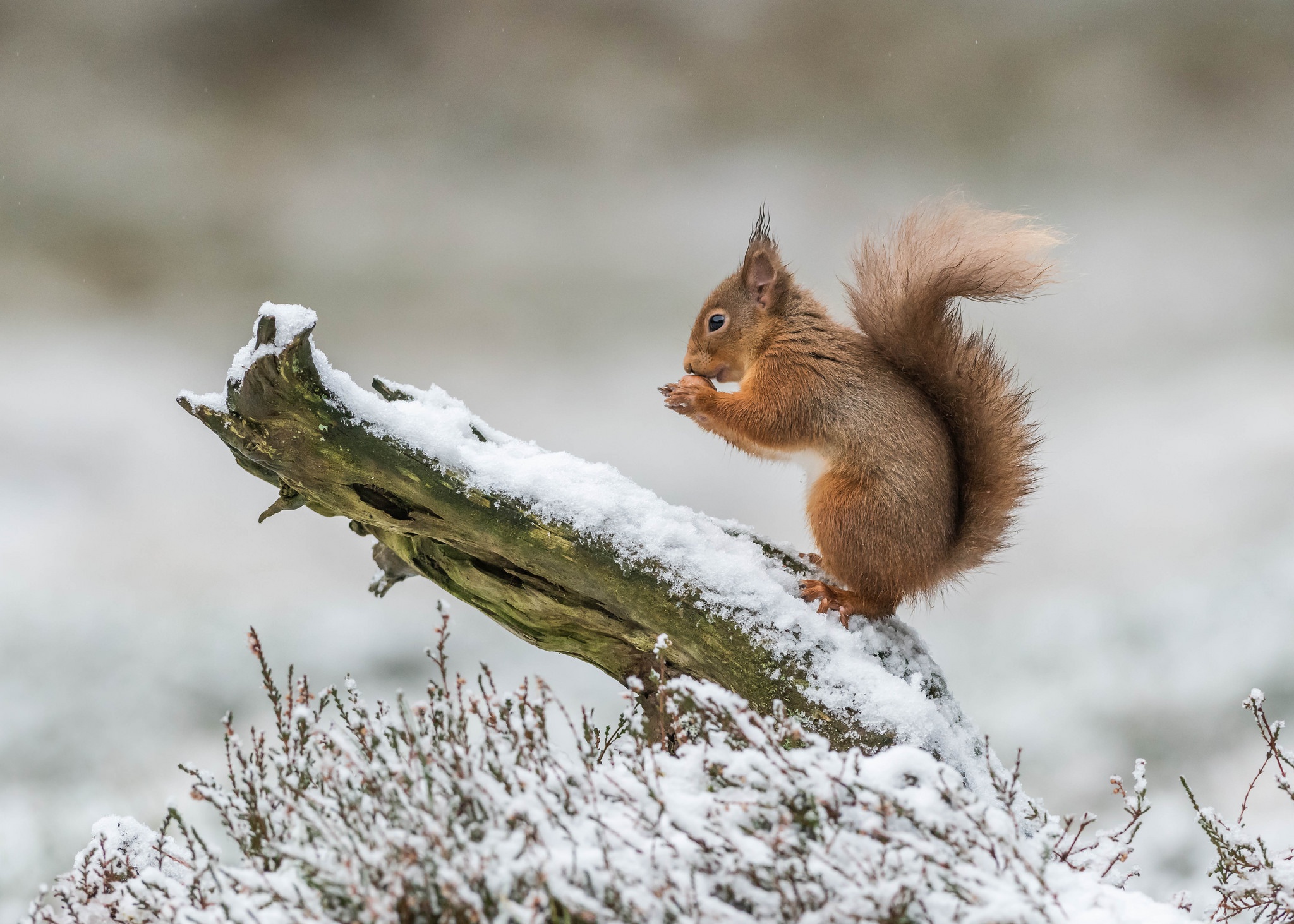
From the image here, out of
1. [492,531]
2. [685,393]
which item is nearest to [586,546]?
[492,531]

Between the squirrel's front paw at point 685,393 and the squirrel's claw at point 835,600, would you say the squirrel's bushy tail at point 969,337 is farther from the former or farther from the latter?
the squirrel's front paw at point 685,393

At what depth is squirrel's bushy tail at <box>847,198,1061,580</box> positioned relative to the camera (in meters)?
1.78

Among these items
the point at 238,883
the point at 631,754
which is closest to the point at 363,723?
the point at 238,883

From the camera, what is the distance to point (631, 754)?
44.2 inches

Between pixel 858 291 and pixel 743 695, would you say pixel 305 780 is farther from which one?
pixel 858 291

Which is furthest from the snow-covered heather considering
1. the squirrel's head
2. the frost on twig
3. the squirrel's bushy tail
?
the squirrel's head

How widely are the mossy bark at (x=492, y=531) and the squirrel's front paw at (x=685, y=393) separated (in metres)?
0.39

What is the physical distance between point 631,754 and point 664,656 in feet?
2.25

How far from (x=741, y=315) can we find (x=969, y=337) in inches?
20.7

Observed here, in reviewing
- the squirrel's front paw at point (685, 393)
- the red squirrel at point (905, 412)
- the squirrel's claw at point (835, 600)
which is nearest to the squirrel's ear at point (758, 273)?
the red squirrel at point (905, 412)

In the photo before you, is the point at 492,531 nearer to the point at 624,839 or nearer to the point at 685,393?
the point at 685,393

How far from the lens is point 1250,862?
152 centimetres

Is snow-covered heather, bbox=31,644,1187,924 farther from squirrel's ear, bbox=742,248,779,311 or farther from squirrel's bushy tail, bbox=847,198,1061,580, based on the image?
squirrel's ear, bbox=742,248,779,311

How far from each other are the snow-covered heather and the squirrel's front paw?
0.90 meters
